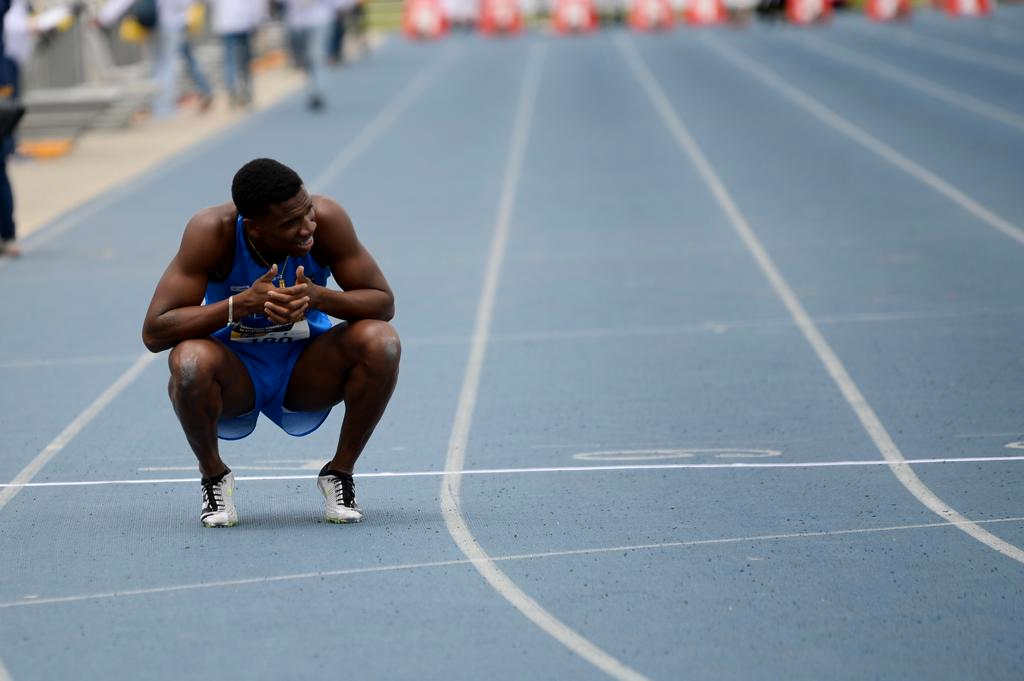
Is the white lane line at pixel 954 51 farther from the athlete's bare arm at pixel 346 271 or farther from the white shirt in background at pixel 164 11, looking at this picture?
the athlete's bare arm at pixel 346 271

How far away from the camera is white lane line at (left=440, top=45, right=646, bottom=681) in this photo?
403 cm

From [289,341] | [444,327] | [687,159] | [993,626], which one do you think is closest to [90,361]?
[444,327]

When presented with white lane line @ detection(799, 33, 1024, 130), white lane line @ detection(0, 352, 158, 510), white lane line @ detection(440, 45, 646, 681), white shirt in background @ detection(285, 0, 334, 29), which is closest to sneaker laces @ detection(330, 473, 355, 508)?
white lane line @ detection(440, 45, 646, 681)

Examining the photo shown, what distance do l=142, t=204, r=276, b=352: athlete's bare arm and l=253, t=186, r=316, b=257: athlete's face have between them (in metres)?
0.10

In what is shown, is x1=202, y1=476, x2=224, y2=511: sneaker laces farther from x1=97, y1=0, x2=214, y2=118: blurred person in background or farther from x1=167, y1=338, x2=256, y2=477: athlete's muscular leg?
x1=97, y1=0, x2=214, y2=118: blurred person in background

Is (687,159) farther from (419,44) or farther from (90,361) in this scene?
(419,44)

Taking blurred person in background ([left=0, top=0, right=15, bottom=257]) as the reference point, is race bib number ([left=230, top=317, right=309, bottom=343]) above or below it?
above

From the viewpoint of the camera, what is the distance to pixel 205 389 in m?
4.98

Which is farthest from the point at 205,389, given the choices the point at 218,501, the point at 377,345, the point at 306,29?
the point at 306,29

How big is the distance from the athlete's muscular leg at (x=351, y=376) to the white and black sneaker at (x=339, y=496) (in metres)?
0.03

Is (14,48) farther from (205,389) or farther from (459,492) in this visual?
(205,389)

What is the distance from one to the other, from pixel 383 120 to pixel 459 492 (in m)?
15.0

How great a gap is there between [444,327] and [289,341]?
12.4 ft

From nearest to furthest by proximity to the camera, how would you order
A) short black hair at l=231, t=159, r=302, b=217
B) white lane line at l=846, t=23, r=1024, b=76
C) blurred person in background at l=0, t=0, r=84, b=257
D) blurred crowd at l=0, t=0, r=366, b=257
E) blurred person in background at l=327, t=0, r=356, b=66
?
short black hair at l=231, t=159, r=302, b=217, blurred person in background at l=0, t=0, r=84, b=257, blurred crowd at l=0, t=0, r=366, b=257, white lane line at l=846, t=23, r=1024, b=76, blurred person in background at l=327, t=0, r=356, b=66
